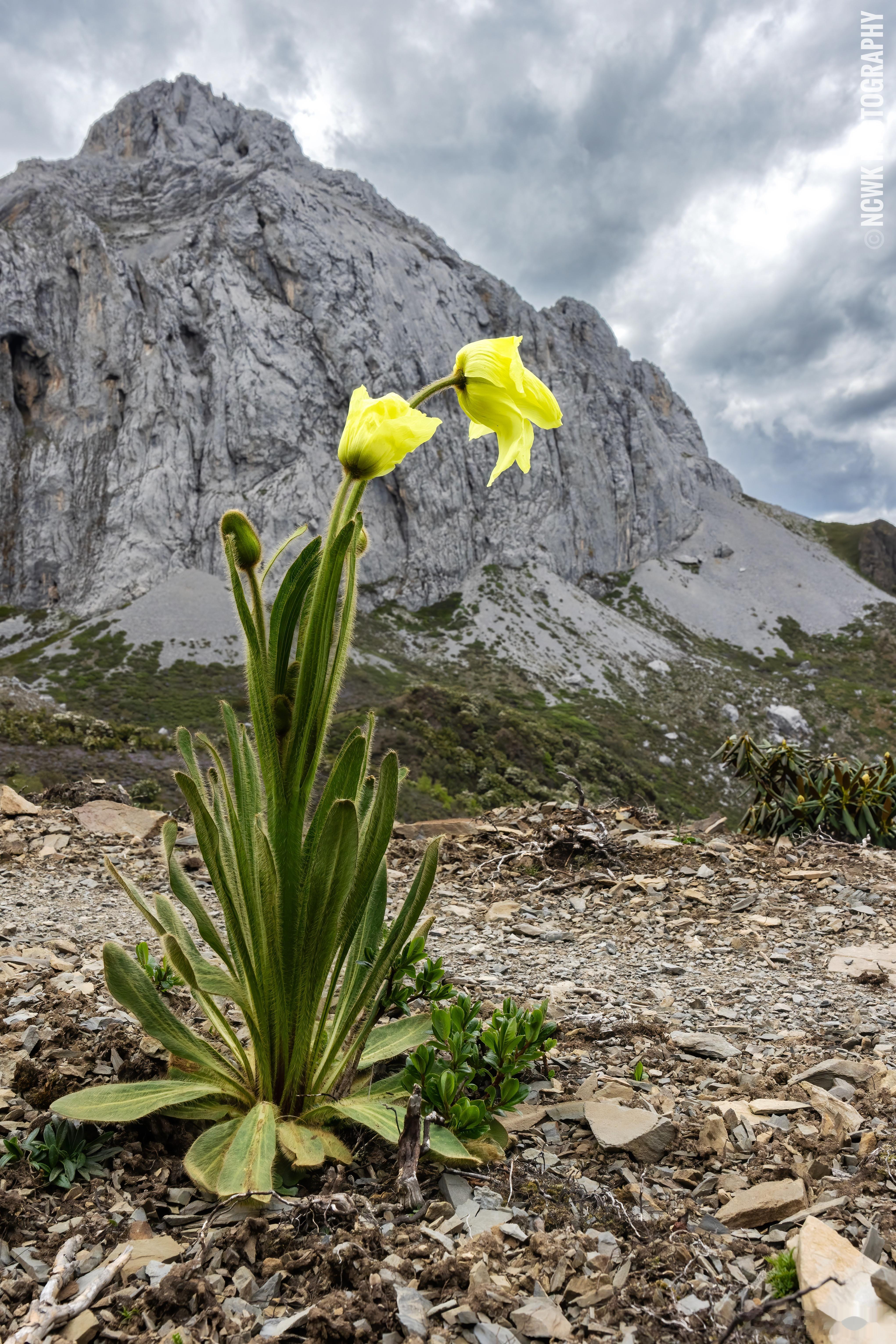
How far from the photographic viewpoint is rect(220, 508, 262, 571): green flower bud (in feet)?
6.47

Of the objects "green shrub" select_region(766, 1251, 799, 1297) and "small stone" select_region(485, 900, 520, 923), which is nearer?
"green shrub" select_region(766, 1251, 799, 1297)

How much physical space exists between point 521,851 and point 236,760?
4.46 m

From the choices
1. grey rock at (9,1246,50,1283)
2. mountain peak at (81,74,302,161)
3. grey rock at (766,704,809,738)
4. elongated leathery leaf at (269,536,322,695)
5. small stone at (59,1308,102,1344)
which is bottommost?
grey rock at (766,704,809,738)

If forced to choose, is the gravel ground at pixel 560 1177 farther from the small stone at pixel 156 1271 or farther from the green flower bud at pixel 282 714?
the green flower bud at pixel 282 714

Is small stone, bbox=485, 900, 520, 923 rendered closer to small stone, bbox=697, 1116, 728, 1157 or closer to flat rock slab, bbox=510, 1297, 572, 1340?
small stone, bbox=697, 1116, 728, 1157

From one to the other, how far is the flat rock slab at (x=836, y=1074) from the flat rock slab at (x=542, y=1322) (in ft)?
4.86

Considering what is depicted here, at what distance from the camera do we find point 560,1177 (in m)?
1.96

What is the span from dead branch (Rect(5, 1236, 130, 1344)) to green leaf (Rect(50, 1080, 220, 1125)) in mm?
286

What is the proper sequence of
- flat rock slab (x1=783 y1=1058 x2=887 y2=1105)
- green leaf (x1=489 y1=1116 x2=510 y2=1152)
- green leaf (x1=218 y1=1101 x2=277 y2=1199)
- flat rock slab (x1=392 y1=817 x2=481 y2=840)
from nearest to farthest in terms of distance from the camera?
green leaf (x1=218 y1=1101 x2=277 y2=1199) < green leaf (x1=489 y1=1116 x2=510 y2=1152) < flat rock slab (x1=783 y1=1058 x2=887 y2=1105) < flat rock slab (x1=392 y1=817 x2=481 y2=840)

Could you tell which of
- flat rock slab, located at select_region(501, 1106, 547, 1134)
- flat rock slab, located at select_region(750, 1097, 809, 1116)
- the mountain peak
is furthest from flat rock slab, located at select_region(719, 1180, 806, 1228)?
the mountain peak

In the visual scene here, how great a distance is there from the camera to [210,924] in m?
2.43

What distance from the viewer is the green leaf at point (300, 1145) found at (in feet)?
6.07

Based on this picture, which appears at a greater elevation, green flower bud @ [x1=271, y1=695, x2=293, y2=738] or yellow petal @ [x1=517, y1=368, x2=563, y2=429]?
yellow petal @ [x1=517, y1=368, x2=563, y2=429]

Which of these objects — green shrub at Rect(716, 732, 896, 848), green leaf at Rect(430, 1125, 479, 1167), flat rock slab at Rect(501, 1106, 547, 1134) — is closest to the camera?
green leaf at Rect(430, 1125, 479, 1167)
